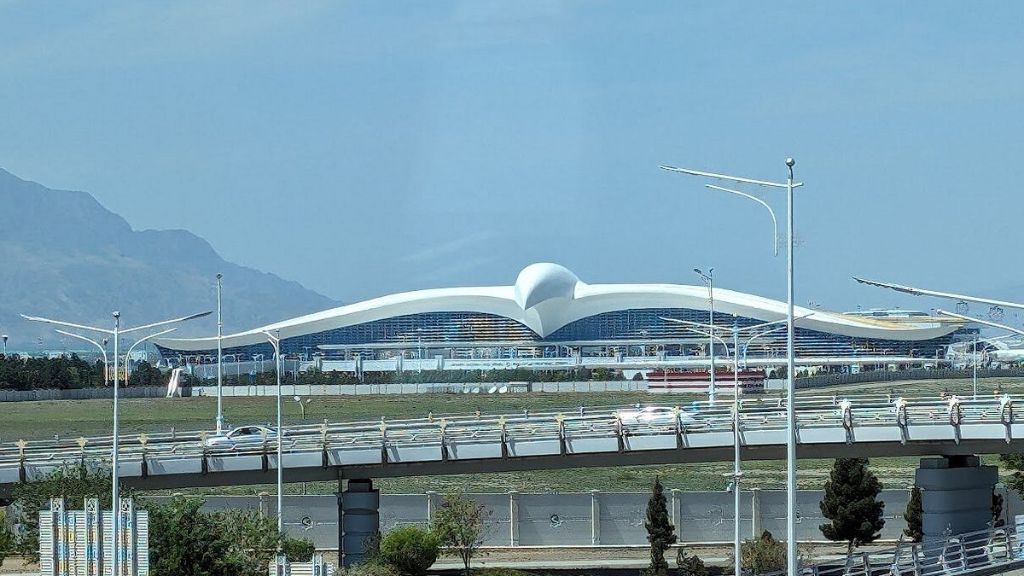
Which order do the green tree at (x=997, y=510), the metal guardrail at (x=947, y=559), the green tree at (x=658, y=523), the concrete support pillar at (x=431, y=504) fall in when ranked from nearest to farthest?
the metal guardrail at (x=947, y=559) → the green tree at (x=658, y=523) → the green tree at (x=997, y=510) → the concrete support pillar at (x=431, y=504)

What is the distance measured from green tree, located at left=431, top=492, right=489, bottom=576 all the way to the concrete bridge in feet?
5.26

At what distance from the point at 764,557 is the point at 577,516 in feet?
36.4

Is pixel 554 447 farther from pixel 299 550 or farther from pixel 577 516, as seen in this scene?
pixel 299 550

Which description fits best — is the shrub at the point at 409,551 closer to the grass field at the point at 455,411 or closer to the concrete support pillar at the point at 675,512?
the concrete support pillar at the point at 675,512

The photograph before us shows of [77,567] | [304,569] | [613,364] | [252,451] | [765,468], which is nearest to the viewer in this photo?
[77,567]

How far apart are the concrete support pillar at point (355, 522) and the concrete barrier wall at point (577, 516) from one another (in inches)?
233

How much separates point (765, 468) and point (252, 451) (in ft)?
145

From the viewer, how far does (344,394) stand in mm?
172625

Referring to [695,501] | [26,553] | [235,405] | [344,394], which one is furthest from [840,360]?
[26,553]

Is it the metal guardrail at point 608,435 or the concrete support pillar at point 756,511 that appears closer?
the metal guardrail at point 608,435

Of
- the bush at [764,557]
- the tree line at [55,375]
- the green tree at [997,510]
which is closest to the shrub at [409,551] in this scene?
the bush at [764,557]

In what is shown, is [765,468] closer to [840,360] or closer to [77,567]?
[77,567]

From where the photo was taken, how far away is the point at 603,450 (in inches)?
2021

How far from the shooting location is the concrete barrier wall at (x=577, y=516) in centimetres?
5812
